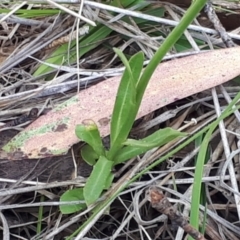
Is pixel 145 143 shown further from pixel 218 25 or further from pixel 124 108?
pixel 218 25

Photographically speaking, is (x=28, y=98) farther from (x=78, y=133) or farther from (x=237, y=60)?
(x=237, y=60)

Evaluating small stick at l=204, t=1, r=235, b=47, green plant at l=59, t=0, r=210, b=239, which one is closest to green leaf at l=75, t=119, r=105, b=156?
green plant at l=59, t=0, r=210, b=239

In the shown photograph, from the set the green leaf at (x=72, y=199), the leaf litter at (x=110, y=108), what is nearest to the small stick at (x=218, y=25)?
the leaf litter at (x=110, y=108)

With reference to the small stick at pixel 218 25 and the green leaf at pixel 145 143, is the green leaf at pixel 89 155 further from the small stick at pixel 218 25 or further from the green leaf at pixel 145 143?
the small stick at pixel 218 25

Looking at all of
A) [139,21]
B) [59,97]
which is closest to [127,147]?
[59,97]

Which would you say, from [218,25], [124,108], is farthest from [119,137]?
[218,25]
